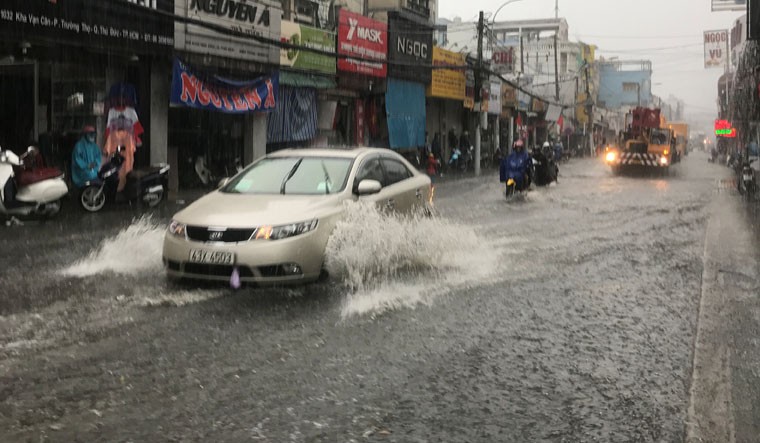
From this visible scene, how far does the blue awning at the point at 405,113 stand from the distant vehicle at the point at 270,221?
19.8m

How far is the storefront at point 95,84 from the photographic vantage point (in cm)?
1552

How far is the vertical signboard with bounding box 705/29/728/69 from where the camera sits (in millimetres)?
68938

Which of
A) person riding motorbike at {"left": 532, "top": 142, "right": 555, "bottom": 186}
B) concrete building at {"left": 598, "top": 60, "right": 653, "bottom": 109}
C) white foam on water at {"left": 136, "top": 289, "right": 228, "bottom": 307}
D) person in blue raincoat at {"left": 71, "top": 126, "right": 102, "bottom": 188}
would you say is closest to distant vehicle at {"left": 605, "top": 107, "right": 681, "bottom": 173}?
person riding motorbike at {"left": 532, "top": 142, "right": 555, "bottom": 186}

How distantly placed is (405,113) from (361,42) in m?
4.27

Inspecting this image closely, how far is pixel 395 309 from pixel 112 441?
3204 millimetres

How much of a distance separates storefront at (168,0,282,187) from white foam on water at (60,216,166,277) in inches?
345

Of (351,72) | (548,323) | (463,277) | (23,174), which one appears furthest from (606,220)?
(351,72)

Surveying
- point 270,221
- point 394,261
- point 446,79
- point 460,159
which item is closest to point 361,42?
point 446,79

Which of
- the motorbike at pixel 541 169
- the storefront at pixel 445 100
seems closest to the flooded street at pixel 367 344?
the motorbike at pixel 541 169

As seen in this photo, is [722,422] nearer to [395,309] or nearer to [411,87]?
[395,309]

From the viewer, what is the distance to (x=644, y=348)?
5.44 m

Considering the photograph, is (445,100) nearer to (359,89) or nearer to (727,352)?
(359,89)

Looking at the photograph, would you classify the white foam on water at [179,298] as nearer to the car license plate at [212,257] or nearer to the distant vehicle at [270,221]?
the distant vehicle at [270,221]

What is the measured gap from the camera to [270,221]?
6.86 meters
